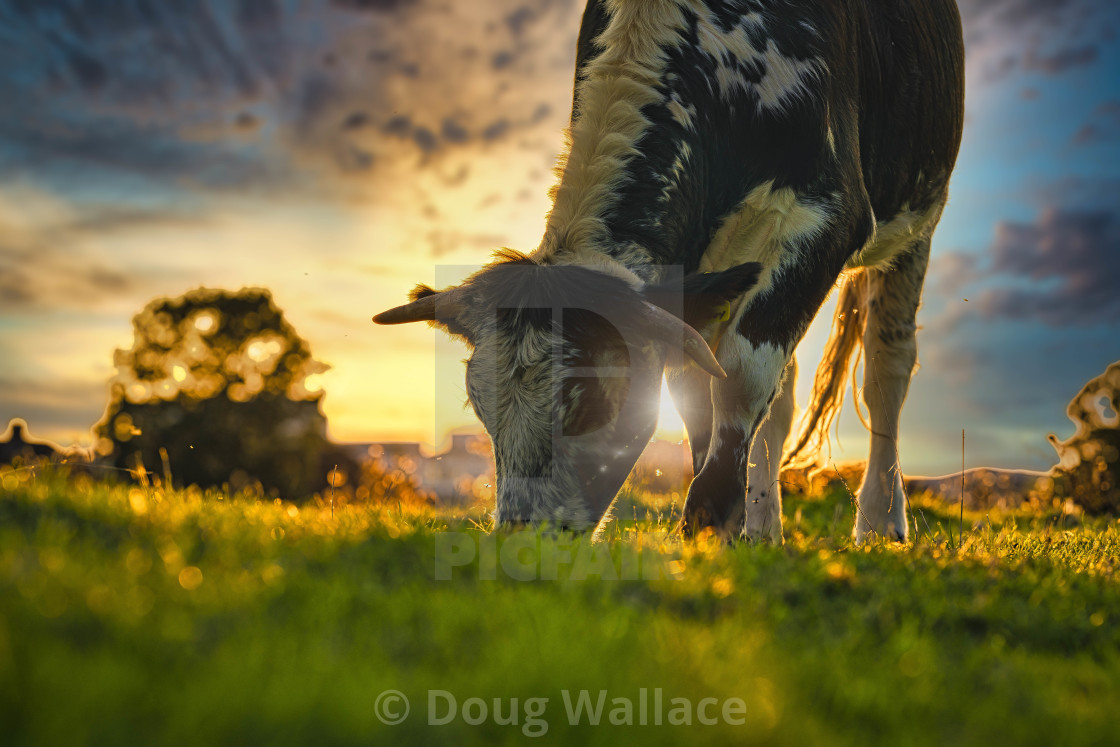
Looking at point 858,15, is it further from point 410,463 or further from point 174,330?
point 174,330

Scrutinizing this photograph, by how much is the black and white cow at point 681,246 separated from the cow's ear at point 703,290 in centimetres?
1

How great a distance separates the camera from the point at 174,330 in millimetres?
22641

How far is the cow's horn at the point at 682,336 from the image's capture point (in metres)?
3.79

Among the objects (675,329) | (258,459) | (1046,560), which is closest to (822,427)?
(1046,560)

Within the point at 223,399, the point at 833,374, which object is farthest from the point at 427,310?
the point at 223,399

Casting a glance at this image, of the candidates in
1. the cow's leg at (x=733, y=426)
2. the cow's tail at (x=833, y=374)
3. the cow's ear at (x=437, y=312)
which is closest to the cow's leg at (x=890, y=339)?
the cow's tail at (x=833, y=374)

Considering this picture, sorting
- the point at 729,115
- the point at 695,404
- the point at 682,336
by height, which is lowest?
the point at 695,404

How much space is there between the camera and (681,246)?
14.7 ft

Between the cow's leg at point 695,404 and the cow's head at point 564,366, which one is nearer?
the cow's head at point 564,366

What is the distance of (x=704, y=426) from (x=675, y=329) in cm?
172

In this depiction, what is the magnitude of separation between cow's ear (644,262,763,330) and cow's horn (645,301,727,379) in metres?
0.17

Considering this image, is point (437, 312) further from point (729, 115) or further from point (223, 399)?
point (223, 399)

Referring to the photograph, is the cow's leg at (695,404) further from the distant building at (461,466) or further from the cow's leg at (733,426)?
the distant building at (461,466)

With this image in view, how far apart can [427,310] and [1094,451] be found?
34.1 ft
